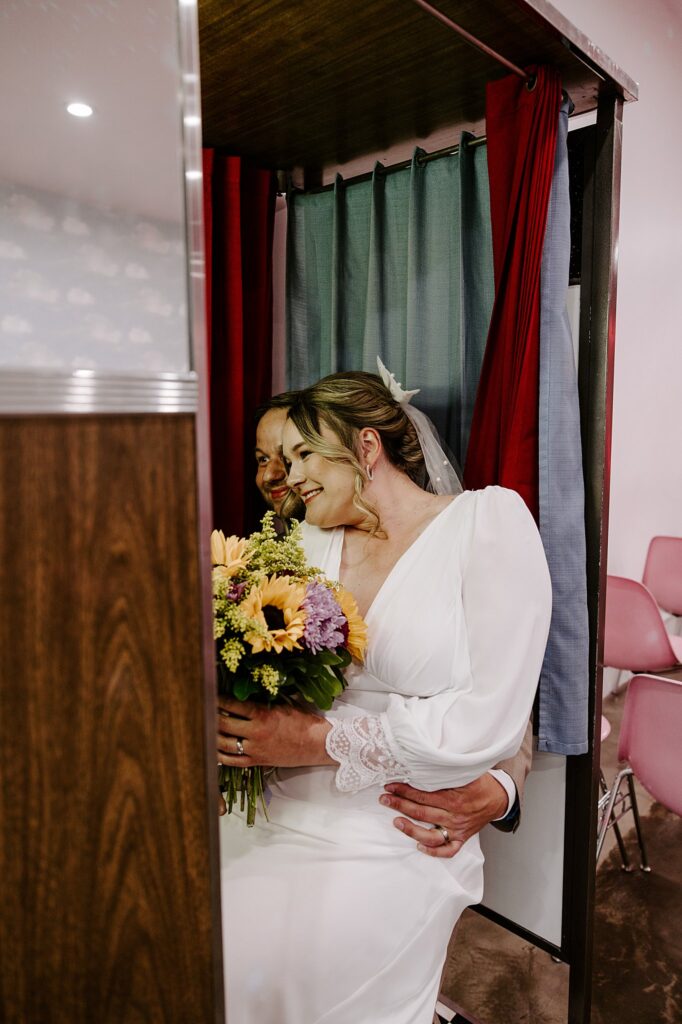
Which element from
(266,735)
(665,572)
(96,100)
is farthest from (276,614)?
(665,572)

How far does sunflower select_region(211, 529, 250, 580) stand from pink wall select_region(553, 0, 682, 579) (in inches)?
109

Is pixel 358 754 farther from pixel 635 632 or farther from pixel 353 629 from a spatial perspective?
pixel 635 632

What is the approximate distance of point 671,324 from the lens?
401cm

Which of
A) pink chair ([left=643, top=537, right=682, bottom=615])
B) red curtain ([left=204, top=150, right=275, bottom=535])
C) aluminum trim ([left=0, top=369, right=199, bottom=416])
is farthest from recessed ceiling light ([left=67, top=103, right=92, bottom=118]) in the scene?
pink chair ([left=643, top=537, right=682, bottom=615])

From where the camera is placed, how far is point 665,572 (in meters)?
3.78

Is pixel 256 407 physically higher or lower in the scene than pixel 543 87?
lower

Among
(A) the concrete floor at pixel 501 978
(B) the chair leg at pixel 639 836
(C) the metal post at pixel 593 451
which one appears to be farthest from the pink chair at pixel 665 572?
(C) the metal post at pixel 593 451

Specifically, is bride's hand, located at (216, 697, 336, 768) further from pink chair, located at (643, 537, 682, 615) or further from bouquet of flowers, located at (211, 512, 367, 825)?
pink chair, located at (643, 537, 682, 615)

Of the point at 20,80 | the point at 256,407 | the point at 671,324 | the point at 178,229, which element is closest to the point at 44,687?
the point at 178,229

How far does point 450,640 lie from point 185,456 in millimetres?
811

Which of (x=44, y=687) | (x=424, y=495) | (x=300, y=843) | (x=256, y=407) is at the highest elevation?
(x=256, y=407)

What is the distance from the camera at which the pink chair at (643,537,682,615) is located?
3723 mm

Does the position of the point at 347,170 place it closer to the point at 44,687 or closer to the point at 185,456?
the point at 185,456

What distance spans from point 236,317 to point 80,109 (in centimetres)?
119
